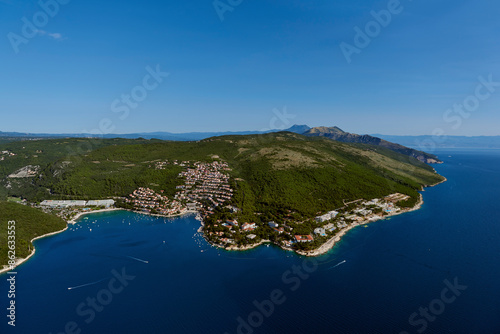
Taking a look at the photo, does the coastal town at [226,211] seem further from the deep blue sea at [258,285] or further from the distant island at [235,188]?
the deep blue sea at [258,285]

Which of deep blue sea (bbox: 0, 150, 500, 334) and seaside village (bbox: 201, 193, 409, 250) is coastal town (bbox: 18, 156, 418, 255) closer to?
seaside village (bbox: 201, 193, 409, 250)

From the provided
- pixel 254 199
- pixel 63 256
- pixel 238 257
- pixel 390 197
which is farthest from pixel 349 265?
pixel 63 256

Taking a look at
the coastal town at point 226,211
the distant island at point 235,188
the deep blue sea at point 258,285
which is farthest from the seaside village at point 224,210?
the deep blue sea at point 258,285

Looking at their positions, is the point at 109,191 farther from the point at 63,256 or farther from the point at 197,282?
the point at 197,282

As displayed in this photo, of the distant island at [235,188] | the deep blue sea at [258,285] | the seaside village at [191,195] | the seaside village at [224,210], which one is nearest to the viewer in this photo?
the deep blue sea at [258,285]

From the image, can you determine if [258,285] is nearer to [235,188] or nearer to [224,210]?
[224,210]

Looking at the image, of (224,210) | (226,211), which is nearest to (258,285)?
(226,211)
